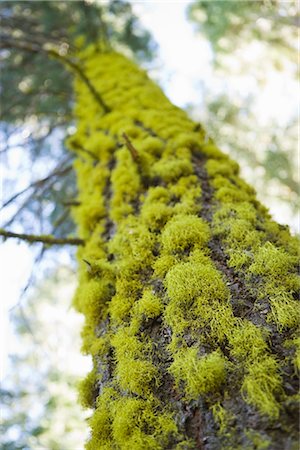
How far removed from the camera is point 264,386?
56.6 inches

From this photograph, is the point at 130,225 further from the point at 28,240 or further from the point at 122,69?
the point at 122,69

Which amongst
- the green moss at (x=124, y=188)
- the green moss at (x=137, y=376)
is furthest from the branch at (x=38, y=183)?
the green moss at (x=137, y=376)

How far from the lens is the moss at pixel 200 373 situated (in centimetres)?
151

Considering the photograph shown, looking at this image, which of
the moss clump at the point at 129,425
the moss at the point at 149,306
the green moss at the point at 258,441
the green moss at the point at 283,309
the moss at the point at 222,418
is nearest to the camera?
the green moss at the point at 258,441

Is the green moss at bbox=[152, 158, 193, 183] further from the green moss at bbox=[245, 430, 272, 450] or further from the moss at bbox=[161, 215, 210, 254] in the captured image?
the green moss at bbox=[245, 430, 272, 450]

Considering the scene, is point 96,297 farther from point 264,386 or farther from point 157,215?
point 264,386

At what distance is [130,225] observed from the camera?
8.46 ft

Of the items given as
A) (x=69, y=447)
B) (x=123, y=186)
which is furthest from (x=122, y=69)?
(x=69, y=447)

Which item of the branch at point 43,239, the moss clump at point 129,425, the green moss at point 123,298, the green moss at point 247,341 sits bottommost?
the moss clump at point 129,425

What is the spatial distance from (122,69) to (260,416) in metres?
4.49

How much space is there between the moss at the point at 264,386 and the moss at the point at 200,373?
0.10 meters

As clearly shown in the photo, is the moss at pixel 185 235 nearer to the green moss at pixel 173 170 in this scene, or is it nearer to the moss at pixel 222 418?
the green moss at pixel 173 170

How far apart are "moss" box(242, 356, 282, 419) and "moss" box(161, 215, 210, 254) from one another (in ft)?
2.57

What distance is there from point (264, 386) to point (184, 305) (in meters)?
0.52
